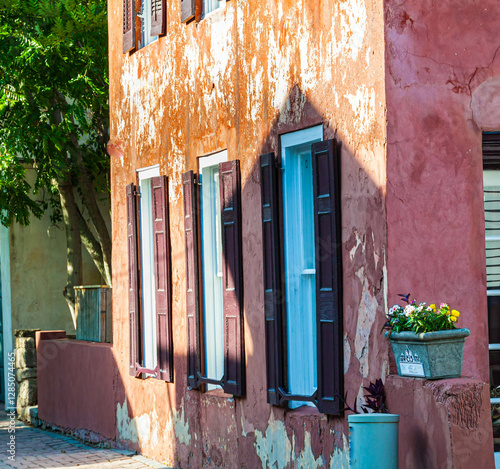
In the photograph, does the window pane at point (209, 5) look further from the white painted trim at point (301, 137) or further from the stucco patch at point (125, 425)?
the stucco patch at point (125, 425)

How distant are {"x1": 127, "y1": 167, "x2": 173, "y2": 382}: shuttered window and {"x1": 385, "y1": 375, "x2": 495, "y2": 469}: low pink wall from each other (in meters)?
4.69

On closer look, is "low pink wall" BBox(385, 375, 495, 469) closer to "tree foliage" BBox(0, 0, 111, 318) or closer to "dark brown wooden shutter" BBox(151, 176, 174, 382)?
"dark brown wooden shutter" BBox(151, 176, 174, 382)

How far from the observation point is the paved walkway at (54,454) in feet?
33.0

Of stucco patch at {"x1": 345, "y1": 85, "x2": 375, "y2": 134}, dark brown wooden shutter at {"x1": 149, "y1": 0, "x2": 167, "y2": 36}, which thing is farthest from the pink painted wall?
dark brown wooden shutter at {"x1": 149, "y1": 0, "x2": 167, "y2": 36}

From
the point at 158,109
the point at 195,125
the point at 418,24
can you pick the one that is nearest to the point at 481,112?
the point at 418,24

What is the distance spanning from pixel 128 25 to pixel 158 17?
92cm

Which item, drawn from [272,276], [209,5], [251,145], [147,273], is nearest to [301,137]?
[251,145]

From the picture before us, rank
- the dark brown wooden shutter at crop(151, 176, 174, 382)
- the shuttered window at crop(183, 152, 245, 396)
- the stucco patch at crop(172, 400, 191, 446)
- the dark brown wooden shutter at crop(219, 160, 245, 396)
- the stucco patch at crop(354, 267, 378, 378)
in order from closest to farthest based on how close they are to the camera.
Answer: the stucco patch at crop(354, 267, 378, 378)
the dark brown wooden shutter at crop(219, 160, 245, 396)
the shuttered window at crop(183, 152, 245, 396)
the stucco patch at crop(172, 400, 191, 446)
the dark brown wooden shutter at crop(151, 176, 174, 382)

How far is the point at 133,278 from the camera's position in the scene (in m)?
10.6

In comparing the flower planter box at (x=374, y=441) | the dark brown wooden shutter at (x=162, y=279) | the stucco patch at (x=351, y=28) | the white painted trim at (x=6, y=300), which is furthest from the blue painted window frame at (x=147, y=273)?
the white painted trim at (x=6, y=300)

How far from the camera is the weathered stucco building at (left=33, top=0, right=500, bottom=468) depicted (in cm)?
626

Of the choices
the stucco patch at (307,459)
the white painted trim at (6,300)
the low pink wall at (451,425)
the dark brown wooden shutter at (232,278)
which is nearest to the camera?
the low pink wall at (451,425)

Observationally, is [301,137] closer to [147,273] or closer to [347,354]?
[347,354]

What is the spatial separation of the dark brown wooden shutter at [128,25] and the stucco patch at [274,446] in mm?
4831
